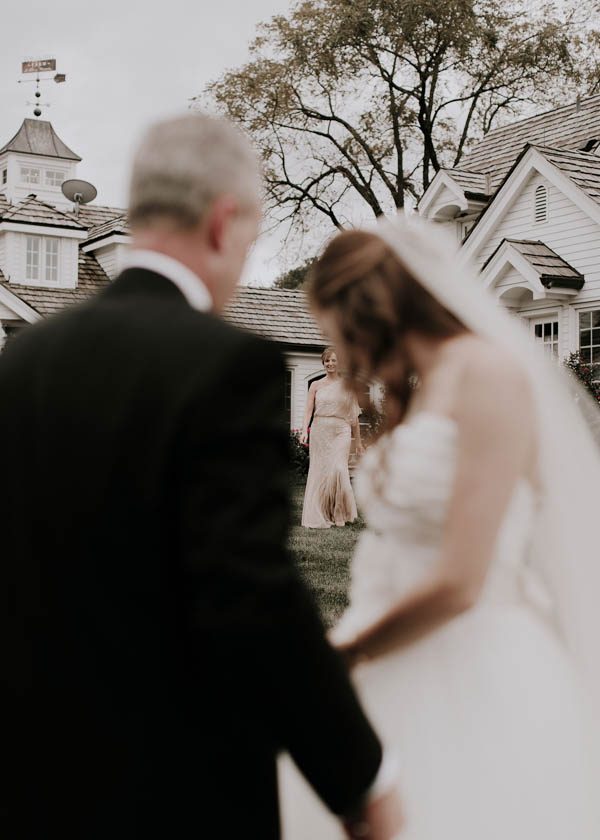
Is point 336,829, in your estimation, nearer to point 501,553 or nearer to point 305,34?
point 501,553

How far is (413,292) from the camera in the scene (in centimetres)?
257

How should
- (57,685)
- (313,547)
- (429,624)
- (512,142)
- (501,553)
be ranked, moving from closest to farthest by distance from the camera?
(57,685), (429,624), (501,553), (313,547), (512,142)

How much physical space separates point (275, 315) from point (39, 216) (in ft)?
25.4

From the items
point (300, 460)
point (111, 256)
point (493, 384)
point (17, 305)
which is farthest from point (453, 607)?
point (111, 256)

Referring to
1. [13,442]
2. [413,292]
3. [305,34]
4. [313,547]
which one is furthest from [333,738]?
[305,34]

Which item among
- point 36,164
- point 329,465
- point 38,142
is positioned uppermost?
point 38,142

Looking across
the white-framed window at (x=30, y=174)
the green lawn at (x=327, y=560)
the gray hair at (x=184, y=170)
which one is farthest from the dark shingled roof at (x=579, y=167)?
the white-framed window at (x=30, y=174)

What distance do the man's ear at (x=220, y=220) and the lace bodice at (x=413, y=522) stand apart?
2.72 ft

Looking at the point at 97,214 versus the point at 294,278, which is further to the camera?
the point at 294,278

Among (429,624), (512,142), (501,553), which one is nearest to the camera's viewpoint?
(429,624)

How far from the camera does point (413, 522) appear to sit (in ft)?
8.05

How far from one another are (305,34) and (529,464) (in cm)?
3233

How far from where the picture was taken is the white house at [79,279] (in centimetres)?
2941

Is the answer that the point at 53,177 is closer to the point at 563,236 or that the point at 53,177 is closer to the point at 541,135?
the point at 541,135
